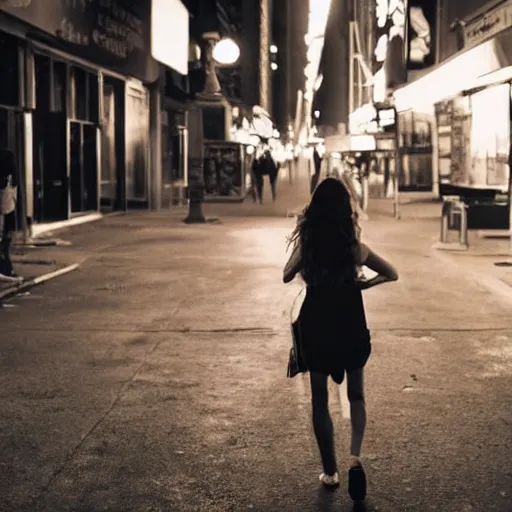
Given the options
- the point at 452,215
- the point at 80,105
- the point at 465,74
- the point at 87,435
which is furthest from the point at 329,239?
the point at 80,105

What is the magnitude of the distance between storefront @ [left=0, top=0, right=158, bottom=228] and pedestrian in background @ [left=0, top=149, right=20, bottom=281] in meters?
4.91

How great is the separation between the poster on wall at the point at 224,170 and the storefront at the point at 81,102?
6.39m

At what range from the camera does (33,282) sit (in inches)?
525

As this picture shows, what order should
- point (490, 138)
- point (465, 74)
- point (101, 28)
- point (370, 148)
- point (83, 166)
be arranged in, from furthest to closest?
point (370, 148) → point (83, 166) → point (101, 28) → point (490, 138) → point (465, 74)

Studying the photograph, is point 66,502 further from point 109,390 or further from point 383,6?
point 383,6

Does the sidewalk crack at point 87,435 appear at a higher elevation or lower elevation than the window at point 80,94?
lower

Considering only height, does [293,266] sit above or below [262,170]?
below

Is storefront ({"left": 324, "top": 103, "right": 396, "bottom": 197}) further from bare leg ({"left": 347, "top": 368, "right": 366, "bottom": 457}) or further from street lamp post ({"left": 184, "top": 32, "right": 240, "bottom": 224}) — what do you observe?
bare leg ({"left": 347, "top": 368, "right": 366, "bottom": 457})

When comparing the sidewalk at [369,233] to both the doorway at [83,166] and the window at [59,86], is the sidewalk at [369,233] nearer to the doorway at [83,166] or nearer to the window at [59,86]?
the doorway at [83,166]

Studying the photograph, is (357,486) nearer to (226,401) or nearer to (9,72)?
(226,401)

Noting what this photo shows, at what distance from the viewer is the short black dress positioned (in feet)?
16.2

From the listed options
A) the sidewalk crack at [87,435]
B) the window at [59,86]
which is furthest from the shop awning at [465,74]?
the sidewalk crack at [87,435]

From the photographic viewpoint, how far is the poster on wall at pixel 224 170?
37.9 metres

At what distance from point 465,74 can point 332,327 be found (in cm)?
1306
